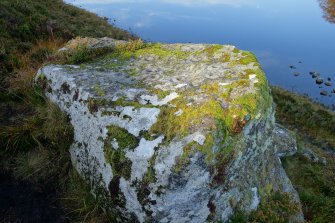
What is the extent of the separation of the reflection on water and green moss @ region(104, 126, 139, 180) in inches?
1669

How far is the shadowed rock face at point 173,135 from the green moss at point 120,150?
16 mm

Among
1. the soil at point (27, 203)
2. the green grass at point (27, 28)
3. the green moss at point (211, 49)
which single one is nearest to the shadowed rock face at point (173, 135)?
the green moss at point (211, 49)

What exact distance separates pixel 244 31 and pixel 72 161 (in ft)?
455

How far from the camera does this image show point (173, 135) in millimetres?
5504

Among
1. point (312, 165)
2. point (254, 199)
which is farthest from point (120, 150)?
point (312, 165)

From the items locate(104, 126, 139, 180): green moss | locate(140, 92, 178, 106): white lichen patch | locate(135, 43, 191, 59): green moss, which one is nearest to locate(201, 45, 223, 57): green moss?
locate(135, 43, 191, 59): green moss

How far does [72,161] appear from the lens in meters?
6.71

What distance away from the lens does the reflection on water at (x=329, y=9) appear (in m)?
41.9

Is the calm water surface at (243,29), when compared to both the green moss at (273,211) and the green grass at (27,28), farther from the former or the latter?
A: the green moss at (273,211)

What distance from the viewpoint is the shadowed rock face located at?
534 cm

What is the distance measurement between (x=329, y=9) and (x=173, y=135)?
4350 centimetres

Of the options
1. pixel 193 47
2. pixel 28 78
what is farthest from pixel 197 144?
pixel 28 78

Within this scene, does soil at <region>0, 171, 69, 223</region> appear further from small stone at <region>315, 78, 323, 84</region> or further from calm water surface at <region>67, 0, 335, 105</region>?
calm water surface at <region>67, 0, 335, 105</region>

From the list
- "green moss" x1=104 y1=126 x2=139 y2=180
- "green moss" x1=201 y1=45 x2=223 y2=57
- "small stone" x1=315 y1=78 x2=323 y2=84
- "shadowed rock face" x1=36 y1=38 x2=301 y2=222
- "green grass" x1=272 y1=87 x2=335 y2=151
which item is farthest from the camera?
"small stone" x1=315 y1=78 x2=323 y2=84
